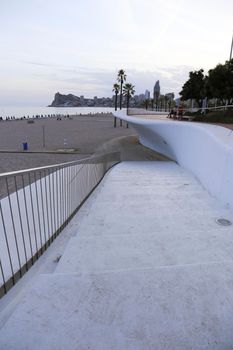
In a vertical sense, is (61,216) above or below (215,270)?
below

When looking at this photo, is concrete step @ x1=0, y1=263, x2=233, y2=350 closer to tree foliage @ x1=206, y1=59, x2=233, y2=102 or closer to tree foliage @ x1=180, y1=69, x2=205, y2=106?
tree foliage @ x1=206, y1=59, x2=233, y2=102

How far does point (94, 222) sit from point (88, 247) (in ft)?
3.46

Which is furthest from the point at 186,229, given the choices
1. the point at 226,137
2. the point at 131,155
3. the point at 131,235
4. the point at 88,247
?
the point at 131,155

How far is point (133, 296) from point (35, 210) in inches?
105

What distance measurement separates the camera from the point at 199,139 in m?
7.88

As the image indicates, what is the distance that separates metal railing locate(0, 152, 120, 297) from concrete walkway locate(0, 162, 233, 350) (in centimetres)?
57

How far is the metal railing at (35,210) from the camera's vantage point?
9.30 feet

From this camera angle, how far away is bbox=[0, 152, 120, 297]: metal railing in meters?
2.83

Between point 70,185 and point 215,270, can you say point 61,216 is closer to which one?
point 70,185

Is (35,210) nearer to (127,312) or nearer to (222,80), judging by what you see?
(127,312)

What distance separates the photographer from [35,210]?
421 cm

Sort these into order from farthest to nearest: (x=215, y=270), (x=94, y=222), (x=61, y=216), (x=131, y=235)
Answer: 1. (x=61, y=216)
2. (x=94, y=222)
3. (x=131, y=235)
4. (x=215, y=270)

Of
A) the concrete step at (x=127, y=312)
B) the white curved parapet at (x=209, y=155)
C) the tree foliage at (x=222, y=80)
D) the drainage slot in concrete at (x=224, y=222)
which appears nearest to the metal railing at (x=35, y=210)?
the concrete step at (x=127, y=312)

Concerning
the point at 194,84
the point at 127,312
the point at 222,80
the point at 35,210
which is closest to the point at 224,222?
the point at 127,312
